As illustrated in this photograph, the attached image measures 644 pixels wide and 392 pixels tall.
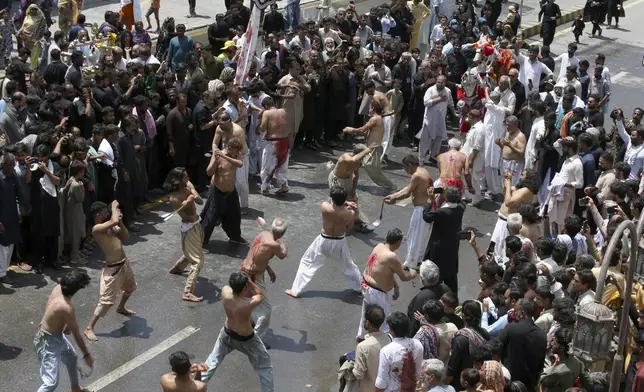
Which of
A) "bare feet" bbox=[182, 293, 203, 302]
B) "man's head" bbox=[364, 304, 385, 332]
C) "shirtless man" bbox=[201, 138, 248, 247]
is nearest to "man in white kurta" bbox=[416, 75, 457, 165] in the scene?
"shirtless man" bbox=[201, 138, 248, 247]

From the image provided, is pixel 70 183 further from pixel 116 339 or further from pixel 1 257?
pixel 116 339

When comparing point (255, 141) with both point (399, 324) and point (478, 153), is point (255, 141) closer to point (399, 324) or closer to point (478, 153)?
point (478, 153)

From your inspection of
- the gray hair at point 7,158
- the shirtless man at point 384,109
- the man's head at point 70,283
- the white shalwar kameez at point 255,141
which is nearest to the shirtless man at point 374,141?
the shirtless man at point 384,109

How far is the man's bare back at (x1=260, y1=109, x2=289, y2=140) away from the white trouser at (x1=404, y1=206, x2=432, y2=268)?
281cm

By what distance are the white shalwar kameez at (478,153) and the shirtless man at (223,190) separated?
152 inches

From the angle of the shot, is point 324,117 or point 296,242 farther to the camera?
point 324,117

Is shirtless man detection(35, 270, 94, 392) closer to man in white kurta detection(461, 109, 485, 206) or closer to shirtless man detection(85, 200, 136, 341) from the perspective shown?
shirtless man detection(85, 200, 136, 341)

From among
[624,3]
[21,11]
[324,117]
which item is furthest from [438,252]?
[624,3]

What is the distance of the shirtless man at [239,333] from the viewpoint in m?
10.6

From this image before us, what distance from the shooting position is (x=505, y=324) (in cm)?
1082

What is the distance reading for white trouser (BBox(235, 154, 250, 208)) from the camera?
15797 millimetres

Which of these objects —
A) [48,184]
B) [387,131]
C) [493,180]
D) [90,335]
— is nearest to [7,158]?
[48,184]

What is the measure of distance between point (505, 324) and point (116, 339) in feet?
14.1

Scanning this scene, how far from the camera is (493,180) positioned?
57.6 feet
